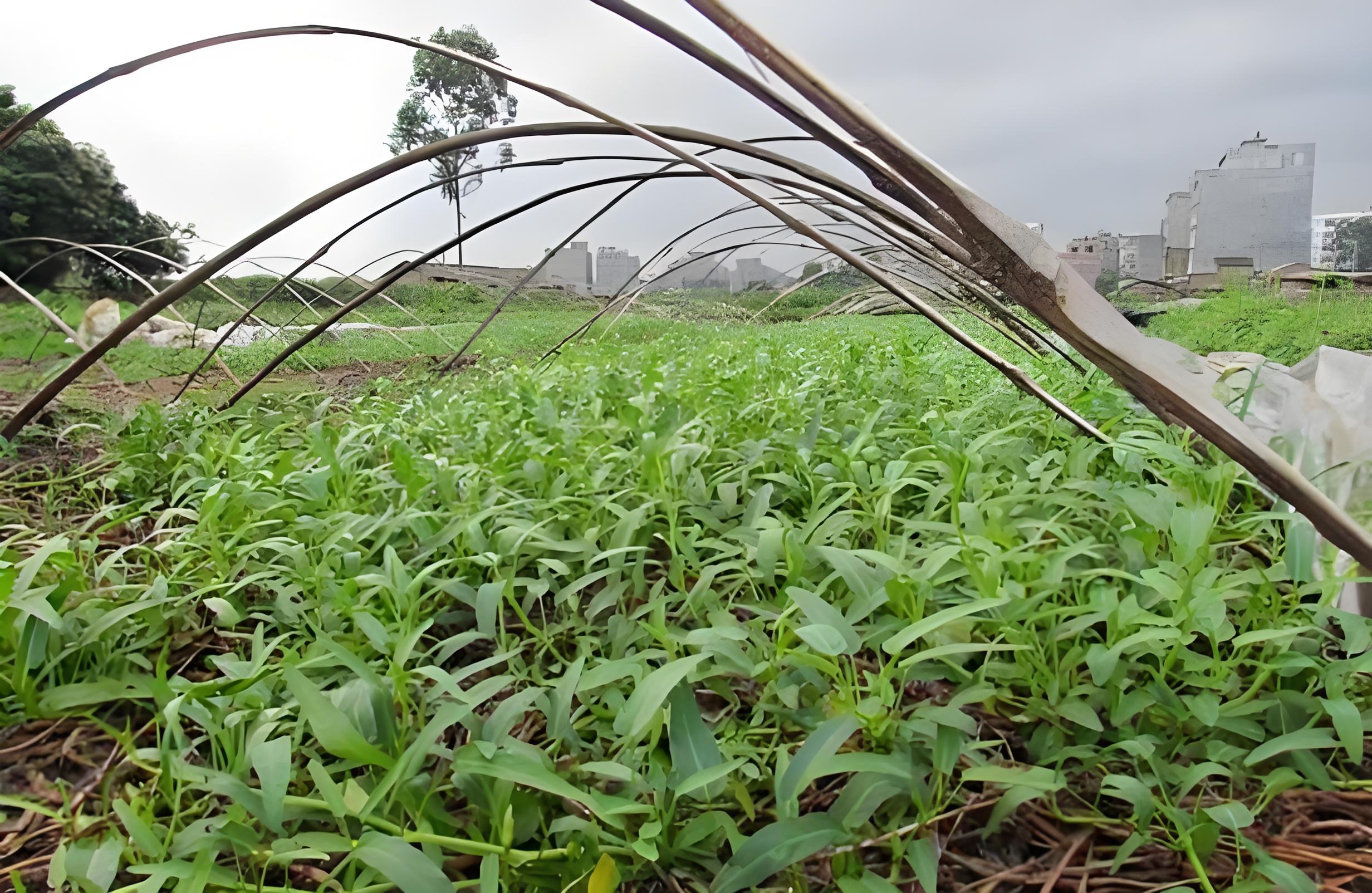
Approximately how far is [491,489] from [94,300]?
5.38ft

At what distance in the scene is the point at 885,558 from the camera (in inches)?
24.3

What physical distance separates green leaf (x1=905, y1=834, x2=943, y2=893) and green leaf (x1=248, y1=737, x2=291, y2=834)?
378 millimetres

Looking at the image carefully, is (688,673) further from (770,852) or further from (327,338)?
(327,338)

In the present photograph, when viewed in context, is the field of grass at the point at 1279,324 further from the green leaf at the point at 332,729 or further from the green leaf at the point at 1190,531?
the green leaf at the point at 332,729

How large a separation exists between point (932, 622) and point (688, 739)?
0.19 metres

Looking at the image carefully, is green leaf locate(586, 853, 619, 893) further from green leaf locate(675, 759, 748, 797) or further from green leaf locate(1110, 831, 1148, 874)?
green leaf locate(1110, 831, 1148, 874)

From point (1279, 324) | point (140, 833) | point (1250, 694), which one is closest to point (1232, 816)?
point (1250, 694)

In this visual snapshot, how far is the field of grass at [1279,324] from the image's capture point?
11.7ft

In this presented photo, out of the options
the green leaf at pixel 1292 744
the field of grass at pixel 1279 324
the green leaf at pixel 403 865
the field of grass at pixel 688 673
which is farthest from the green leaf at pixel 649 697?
the field of grass at pixel 1279 324

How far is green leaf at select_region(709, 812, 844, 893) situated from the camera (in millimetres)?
407

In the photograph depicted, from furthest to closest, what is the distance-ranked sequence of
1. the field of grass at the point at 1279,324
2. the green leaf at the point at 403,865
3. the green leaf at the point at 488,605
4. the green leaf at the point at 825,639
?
the field of grass at the point at 1279,324 < the green leaf at the point at 488,605 < the green leaf at the point at 825,639 < the green leaf at the point at 403,865

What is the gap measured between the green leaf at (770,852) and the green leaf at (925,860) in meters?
0.04

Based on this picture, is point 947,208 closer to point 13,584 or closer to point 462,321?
point 13,584

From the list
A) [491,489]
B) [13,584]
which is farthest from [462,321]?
[13,584]
